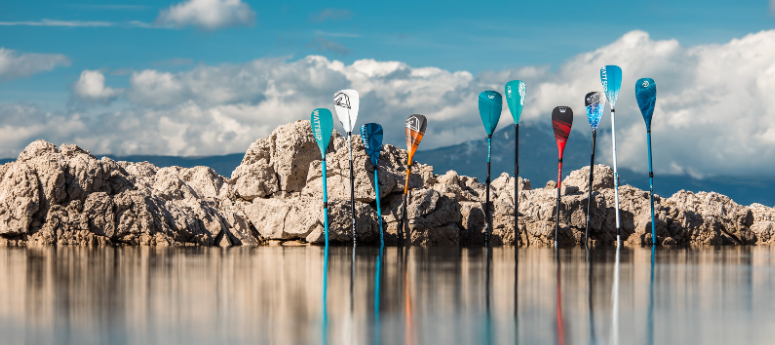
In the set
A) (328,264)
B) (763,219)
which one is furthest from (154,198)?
(763,219)

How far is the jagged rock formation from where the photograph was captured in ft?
68.3

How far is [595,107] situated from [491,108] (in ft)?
12.7

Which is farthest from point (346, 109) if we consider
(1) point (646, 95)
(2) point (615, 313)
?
(2) point (615, 313)

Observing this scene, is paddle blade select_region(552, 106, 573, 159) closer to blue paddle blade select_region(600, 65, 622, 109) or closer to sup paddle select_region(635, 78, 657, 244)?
blue paddle blade select_region(600, 65, 622, 109)

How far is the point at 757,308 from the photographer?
7.52 m

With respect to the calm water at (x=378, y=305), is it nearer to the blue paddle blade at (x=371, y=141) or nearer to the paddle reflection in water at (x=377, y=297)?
the paddle reflection in water at (x=377, y=297)

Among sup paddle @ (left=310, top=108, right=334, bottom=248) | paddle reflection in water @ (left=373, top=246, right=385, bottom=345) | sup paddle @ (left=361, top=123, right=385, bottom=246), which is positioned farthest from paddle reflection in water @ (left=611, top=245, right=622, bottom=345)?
sup paddle @ (left=310, top=108, right=334, bottom=248)

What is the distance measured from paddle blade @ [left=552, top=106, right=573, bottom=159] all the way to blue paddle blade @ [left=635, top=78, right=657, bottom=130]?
244 cm

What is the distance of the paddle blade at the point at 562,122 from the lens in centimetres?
2453

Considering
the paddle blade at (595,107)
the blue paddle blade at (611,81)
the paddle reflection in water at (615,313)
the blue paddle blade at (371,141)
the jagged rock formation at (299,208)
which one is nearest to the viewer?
→ the paddle reflection in water at (615,313)

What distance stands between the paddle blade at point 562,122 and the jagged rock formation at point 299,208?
2.36 meters

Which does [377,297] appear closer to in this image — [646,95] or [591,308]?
[591,308]

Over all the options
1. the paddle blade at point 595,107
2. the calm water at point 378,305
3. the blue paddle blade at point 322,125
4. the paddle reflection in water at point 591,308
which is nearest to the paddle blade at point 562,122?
the paddle blade at point 595,107

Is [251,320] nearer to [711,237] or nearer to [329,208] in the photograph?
[329,208]
